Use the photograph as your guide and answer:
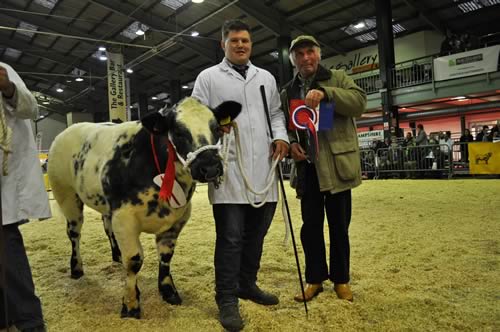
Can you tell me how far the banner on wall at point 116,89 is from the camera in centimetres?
1620

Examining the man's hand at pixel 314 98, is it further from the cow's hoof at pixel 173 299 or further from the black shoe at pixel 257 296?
the cow's hoof at pixel 173 299

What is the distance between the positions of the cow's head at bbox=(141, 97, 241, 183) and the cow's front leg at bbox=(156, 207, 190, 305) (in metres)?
0.80

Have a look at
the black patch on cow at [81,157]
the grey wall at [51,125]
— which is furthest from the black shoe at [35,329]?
the grey wall at [51,125]

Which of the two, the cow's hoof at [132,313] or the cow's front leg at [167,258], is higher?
the cow's front leg at [167,258]

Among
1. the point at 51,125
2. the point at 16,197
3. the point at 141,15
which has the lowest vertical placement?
the point at 16,197

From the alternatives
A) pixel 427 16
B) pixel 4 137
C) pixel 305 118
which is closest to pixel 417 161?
pixel 427 16

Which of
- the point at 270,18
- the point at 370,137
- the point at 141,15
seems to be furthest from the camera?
the point at 141,15

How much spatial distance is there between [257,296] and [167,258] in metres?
0.78

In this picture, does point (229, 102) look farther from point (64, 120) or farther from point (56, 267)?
point (64, 120)

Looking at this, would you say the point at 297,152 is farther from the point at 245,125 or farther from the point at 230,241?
the point at 230,241

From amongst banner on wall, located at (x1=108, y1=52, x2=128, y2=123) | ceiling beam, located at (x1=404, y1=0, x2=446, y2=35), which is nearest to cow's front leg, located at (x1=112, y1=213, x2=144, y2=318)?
banner on wall, located at (x1=108, y1=52, x2=128, y2=123)

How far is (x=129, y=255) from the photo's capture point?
2719 mm

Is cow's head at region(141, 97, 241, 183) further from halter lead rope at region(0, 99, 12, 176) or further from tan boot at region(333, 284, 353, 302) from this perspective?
tan boot at region(333, 284, 353, 302)

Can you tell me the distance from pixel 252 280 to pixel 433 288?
4.23 ft
